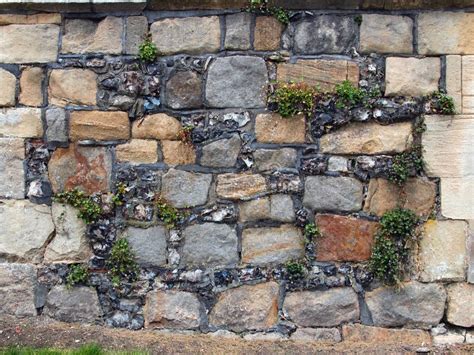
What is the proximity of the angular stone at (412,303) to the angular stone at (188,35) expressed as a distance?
2.20m

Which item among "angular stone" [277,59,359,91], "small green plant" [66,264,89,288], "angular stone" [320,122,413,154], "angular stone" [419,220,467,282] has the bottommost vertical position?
"small green plant" [66,264,89,288]

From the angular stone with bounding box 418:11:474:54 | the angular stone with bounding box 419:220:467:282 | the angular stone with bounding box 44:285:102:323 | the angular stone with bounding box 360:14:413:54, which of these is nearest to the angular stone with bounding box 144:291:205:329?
the angular stone with bounding box 44:285:102:323

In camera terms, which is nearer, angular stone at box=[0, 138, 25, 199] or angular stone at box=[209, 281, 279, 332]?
angular stone at box=[209, 281, 279, 332]

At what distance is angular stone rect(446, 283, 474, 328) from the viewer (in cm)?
420

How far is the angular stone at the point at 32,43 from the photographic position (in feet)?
14.3

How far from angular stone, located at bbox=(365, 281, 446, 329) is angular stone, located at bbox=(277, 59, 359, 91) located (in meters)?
1.53

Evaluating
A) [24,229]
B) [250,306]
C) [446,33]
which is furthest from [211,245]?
[446,33]

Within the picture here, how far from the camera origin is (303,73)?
168 inches

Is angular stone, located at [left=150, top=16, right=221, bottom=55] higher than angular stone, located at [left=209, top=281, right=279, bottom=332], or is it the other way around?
angular stone, located at [left=150, top=16, right=221, bottom=55]

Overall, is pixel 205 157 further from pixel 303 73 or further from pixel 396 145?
pixel 396 145

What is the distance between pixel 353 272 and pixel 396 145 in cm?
97

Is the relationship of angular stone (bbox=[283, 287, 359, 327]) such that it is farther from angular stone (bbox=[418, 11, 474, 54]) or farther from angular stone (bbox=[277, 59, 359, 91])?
angular stone (bbox=[418, 11, 474, 54])

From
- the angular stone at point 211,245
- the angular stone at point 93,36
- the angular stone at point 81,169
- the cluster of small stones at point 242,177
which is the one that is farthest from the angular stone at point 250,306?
the angular stone at point 93,36

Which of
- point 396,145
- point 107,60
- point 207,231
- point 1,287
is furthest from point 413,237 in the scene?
point 1,287
